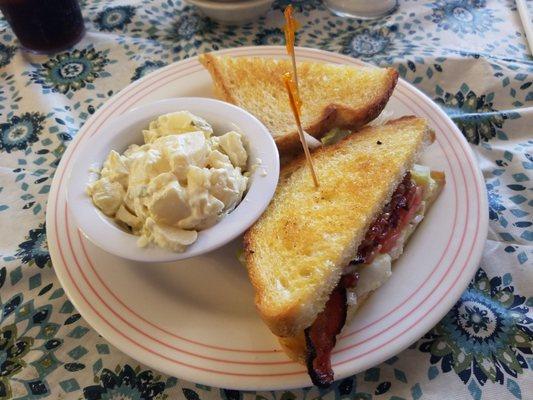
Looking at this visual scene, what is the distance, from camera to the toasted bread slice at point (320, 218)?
3.95 ft

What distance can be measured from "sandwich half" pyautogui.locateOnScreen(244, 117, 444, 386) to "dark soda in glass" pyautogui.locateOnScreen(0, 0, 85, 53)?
53.8 inches

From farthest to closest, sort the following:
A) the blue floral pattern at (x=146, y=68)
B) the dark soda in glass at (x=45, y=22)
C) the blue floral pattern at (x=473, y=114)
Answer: the blue floral pattern at (x=146, y=68)
the dark soda in glass at (x=45, y=22)
the blue floral pattern at (x=473, y=114)

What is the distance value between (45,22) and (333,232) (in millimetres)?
1719

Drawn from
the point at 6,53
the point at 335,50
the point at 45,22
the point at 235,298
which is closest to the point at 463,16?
the point at 335,50

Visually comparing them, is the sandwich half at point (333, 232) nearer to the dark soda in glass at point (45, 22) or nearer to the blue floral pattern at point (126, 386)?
the blue floral pattern at point (126, 386)

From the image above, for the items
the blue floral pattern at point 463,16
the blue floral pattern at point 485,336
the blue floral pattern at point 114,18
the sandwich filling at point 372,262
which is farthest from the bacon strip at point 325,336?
the blue floral pattern at point 114,18

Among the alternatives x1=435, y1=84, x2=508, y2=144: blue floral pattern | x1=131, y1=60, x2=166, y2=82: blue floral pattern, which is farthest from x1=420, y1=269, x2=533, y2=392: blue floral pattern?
x1=131, y1=60, x2=166, y2=82: blue floral pattern

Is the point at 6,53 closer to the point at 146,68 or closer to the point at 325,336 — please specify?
the point at 146,68

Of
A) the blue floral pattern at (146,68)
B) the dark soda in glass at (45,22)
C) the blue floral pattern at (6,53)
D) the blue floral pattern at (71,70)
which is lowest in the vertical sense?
the blue floral pattern at (146,68)

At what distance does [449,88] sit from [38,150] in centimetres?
179

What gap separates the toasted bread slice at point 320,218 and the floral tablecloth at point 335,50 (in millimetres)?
253

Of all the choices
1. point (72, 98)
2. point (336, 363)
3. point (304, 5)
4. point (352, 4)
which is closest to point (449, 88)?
point (352, 4)

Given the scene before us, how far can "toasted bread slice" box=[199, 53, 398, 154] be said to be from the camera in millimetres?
1691

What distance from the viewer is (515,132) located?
73.4 inches
